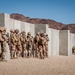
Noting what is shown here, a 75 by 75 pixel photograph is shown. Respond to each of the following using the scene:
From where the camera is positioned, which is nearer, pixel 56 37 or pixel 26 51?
pixel 26 51

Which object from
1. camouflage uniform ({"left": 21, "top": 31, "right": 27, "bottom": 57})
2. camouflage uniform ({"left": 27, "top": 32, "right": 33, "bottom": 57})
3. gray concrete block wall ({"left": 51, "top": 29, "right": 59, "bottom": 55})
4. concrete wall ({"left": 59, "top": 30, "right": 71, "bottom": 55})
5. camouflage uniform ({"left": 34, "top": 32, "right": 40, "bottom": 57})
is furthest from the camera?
concrete wall ({"left": 59, "top": 30, "right": 71, "bottom": 55})

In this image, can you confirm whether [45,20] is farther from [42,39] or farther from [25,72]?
[25,72]

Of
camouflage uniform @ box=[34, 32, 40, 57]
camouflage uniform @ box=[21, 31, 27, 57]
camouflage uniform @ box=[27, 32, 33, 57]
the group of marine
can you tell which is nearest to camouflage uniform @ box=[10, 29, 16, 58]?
the group of marine

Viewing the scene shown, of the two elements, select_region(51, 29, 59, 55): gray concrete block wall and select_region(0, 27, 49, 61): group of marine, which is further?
select_region(51, 29, 59, 55): gray concrete block wall

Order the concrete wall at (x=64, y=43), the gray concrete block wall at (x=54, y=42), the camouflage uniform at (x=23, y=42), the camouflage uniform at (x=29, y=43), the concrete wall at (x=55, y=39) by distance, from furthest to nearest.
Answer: the concrete wall at (x=64, y=43) < the gray concrete block wall at (x=54, y=42) < the concrete wall at (x=55, y=39) < the camouflage uniform at (x=29, y=43) < the camouflage uniform at (x=23, y=42)

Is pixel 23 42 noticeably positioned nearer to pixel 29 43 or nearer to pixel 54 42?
pixel 29 43

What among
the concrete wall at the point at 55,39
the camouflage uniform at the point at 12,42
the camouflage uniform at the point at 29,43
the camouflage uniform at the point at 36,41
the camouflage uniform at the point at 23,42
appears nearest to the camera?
the camouflage uniform at the point at 12,42

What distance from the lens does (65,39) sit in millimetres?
25766

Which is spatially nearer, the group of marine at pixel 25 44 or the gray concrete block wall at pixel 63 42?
the group of marine at pixel 25 44

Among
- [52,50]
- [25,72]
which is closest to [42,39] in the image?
[52,50]

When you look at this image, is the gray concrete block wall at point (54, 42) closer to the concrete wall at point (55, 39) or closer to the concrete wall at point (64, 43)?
the concrete wall at point (55, 39)

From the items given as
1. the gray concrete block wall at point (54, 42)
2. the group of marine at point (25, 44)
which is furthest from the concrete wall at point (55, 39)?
the group of marine at point (25, 44)

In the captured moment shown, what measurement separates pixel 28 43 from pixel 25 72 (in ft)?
26.5

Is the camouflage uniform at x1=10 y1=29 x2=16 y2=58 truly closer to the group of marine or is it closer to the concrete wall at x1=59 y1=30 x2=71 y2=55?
the group of marine
